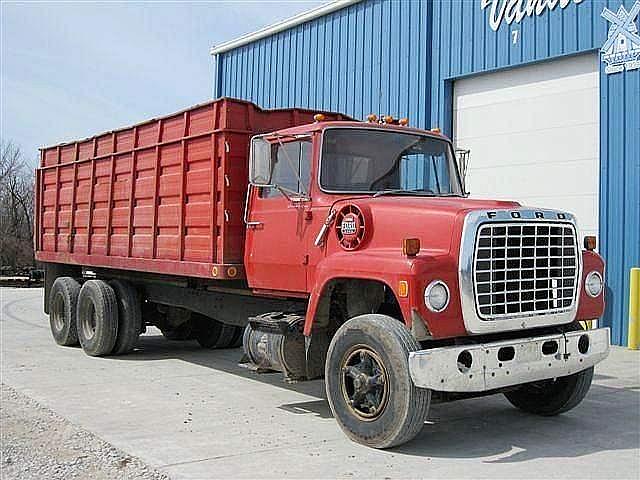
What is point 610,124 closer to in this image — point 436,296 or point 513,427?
point 513,427

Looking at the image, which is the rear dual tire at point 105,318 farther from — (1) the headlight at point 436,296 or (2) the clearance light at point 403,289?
(1) the headlight at point 436,296

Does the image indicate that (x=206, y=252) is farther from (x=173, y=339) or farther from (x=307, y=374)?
(x=173, y=339)

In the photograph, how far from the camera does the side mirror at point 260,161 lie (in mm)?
7137

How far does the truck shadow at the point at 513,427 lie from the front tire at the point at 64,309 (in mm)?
3561

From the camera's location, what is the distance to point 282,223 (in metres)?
7.38

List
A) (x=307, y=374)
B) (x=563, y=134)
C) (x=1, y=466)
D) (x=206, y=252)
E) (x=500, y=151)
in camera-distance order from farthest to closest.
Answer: (x=500, y=151), (x=563, y=134), (x=206, y=252), (x=307, y=374), (x=1, y=466)

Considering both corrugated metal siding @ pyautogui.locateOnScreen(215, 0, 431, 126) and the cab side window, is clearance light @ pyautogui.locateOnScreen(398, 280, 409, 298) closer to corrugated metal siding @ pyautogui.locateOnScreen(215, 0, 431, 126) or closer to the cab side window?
the cab side window

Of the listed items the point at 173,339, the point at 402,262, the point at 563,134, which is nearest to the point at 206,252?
the point at 402,262

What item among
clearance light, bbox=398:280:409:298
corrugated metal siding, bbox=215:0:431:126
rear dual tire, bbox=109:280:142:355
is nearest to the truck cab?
clearance light, bbox=398:280:409:298

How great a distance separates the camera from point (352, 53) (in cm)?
1752

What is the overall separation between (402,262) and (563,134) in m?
8.82

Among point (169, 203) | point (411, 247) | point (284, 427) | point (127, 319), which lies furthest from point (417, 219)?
point (127, 319)

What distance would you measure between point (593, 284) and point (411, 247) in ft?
6.91

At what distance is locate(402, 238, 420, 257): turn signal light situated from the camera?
5.77 m
